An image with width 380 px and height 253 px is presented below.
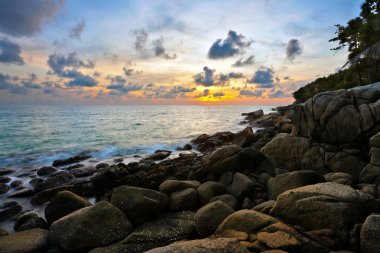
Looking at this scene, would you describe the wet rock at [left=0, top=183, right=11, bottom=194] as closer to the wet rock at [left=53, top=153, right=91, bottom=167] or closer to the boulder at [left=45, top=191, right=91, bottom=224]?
the wet rock at [left=53, top=153, right=91, bottom=167]

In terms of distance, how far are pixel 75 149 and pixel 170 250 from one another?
26.6 m

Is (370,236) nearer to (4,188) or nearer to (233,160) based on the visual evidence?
(233,160)

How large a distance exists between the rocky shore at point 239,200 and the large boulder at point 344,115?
0.04m

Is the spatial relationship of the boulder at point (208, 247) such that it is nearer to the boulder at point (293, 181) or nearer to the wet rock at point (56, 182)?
the boulder at point (293, 181)

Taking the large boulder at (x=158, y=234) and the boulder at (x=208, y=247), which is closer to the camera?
the boulder at (x=208, y=247)

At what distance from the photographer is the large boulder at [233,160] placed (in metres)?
12.5

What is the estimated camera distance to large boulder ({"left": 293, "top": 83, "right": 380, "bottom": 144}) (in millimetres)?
11688

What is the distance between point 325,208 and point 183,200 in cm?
485

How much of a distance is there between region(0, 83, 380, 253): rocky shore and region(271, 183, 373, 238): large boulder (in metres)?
0.02

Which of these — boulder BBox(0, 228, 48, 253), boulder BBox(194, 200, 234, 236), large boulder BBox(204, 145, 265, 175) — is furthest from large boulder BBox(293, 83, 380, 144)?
boulder BBox(0, 228, 48, 253)

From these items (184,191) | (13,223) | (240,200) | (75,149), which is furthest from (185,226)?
(75,149)

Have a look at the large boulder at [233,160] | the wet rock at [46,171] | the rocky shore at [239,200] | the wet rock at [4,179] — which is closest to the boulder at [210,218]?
the rocky shore at [239,200]

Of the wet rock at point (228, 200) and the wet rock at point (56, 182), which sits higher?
the wet rock at point (228, 200)

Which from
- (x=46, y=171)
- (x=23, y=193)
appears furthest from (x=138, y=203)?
(x=46, y=171)
